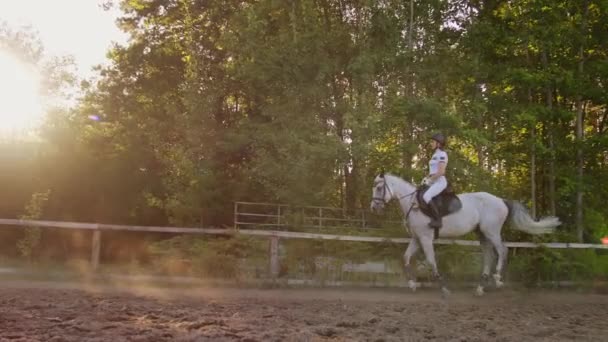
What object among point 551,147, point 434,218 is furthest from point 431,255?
point 551,147

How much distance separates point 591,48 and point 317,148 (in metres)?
8.15

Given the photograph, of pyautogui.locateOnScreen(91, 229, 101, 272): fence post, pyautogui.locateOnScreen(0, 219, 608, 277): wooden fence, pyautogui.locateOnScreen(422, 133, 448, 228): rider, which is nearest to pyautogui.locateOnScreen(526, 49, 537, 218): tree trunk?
pyautogui.locateOnScreen(0, 219, 608, 277): wooden fence

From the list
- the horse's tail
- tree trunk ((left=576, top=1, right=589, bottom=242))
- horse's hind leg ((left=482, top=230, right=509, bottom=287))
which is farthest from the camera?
tree trunk ((left=576, top=1, right=589, bottom=242))

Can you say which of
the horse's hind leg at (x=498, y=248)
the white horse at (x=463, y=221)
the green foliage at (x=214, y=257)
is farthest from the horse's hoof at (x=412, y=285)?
the green foliage at (x=214, y=257)

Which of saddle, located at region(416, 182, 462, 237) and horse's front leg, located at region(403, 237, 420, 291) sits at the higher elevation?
saddle, located at region(416, 182, 462, 237)

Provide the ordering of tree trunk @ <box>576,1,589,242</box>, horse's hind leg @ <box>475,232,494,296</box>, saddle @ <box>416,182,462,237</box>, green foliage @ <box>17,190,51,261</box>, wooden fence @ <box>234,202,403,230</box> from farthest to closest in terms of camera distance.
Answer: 1. wooden fence @ <box>234,202,403,230</box>
2. tree trunk @ <box>576,1,589,242</box>
3. green foliage @ <box>17,190,51,261</box>
4. horse's hind leg @ <box>475,232,494,296</box>
5. saddle @ <box>416,182,462,237</box>

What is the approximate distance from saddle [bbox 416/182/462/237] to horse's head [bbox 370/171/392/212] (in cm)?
61

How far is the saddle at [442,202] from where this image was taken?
10.0m

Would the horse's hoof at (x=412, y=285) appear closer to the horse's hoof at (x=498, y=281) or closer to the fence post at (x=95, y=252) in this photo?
the horse's hoof at (x=498, y=281)

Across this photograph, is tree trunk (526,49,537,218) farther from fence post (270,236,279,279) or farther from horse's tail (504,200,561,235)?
fence post (270,236,279,279)

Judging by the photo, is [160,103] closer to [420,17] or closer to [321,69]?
[321,69]

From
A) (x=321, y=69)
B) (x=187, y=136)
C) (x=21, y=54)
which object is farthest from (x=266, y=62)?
(x=21, y=54)

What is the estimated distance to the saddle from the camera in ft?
32.9

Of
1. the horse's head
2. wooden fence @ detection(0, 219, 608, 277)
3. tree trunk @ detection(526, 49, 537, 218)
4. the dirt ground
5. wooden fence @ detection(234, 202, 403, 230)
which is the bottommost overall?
the dirt ground
